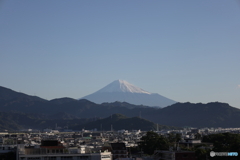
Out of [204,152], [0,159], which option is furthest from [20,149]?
[204,152]

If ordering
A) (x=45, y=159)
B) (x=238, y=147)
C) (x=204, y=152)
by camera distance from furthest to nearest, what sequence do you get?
1. (x=204, y=152)
2. (x=238, y=147)
3. (x=45, y=159)

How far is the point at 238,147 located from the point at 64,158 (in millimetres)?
14855

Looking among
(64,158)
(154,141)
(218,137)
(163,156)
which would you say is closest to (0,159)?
(64,158)

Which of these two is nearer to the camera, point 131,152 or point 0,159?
point 0,159

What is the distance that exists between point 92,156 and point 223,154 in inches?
412

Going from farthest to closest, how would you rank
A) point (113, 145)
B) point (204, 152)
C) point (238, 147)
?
point (113, 145)
point (204, 152)
point (238, 147)

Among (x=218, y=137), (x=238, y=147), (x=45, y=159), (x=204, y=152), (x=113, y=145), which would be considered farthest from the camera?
(x=218, y=137)

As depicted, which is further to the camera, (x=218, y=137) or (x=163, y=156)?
(x=218, y=137)

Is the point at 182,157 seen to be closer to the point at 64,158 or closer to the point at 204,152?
the point at 204,152

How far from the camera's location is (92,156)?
145 ft

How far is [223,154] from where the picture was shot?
42.8m

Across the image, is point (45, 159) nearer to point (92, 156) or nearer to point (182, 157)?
point (92, 156)

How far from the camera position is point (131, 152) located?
70938mm

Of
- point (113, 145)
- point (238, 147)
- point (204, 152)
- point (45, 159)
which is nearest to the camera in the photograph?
point (45, 159)
